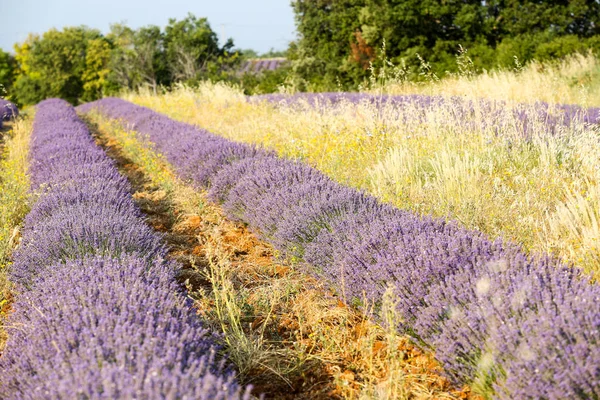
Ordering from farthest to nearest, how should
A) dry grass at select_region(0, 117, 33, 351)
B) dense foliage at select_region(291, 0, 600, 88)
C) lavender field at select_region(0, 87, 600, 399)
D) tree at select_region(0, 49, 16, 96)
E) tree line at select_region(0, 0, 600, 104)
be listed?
tree at select_region(0, 49, 16, 96) → dense foliage at select_region(291, 0, 600, 88) → tree line at select_region(0, 0, 600, 104) → dry grass at select_region(0, 117, 33, 351) → lavender field at select_region(0, 87, 600, 399)

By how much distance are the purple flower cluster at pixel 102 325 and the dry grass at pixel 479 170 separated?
78.3 inches

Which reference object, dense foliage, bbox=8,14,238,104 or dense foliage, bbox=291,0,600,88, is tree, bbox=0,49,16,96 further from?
dense foliage, bbox=291,0,600,88

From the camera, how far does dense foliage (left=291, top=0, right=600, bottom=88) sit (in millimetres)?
18359

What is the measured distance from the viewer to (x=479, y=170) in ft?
15.8

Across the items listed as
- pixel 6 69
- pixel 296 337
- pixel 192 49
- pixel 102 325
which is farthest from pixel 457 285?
pixel 6 69

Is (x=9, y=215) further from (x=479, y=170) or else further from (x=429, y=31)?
(x=429, y=31)

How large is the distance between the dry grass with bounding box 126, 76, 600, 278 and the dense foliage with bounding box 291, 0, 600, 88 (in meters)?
10.8

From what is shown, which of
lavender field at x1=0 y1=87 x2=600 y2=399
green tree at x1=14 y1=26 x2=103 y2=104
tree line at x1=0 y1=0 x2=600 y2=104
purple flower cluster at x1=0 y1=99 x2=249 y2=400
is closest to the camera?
purple flower cluster at x1=0 y1=99 x2=249 y2=400

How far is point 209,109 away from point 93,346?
11890 mm

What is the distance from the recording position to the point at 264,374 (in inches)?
105

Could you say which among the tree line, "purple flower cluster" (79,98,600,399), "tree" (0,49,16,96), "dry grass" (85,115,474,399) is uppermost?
"tree" (0,49,16,96)

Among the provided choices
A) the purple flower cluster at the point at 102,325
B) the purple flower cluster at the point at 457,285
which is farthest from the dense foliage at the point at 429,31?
the purple flower cluster at the point at 102,325

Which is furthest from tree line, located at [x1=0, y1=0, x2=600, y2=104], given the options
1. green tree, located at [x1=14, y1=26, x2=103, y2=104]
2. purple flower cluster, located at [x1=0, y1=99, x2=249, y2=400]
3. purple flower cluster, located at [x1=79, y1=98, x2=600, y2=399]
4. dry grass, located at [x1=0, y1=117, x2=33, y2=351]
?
purple flower cluster, located at [x1=0, y1=99, x2=249, y2=400]

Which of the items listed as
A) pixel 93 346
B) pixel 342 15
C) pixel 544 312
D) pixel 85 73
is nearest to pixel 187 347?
pixel 93 346
